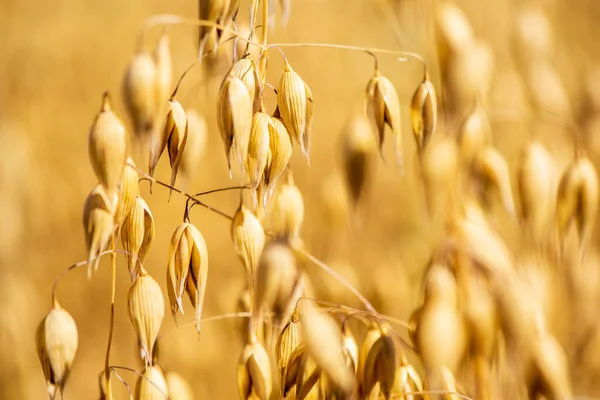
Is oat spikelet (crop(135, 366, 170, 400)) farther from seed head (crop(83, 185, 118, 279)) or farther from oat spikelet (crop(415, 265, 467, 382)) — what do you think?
oat spikelet (crop(415, 265, 467, 382))

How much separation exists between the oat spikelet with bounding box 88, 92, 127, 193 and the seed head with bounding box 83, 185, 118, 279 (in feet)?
0.07

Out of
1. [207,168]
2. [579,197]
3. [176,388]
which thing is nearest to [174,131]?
[176,388]

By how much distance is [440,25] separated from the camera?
75 cm

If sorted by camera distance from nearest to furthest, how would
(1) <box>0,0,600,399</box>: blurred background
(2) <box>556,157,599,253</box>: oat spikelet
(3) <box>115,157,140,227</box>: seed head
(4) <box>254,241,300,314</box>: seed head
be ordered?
(4) <box>254,241,300,314</box>: seed head → (3) <box>115,157,140,227</box>: seed head → (2) <box>556,157,599,253</box>: oat spikelet → (1) <box>0,0,600,399</box>: blurred background

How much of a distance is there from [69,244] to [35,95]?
1.30 feet

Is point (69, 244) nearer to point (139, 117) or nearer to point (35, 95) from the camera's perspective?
point (35, 95)

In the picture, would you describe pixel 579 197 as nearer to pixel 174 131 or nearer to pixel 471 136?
pixel 471 136

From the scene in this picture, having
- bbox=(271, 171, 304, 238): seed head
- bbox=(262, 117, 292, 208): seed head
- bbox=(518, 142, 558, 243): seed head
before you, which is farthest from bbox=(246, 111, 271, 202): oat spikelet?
bbox=(518, 142, 558, 243): seed head

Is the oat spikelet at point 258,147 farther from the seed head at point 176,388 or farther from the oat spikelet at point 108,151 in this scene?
the seed head at point 176,388

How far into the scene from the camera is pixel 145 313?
2.07 feet

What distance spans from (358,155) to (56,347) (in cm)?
43

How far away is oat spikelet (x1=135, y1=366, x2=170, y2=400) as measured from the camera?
638 mm

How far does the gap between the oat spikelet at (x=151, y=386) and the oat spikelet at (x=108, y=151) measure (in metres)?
0.20

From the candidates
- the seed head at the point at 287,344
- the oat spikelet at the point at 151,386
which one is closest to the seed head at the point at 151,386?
the oat spikelet at the point at 151,386
